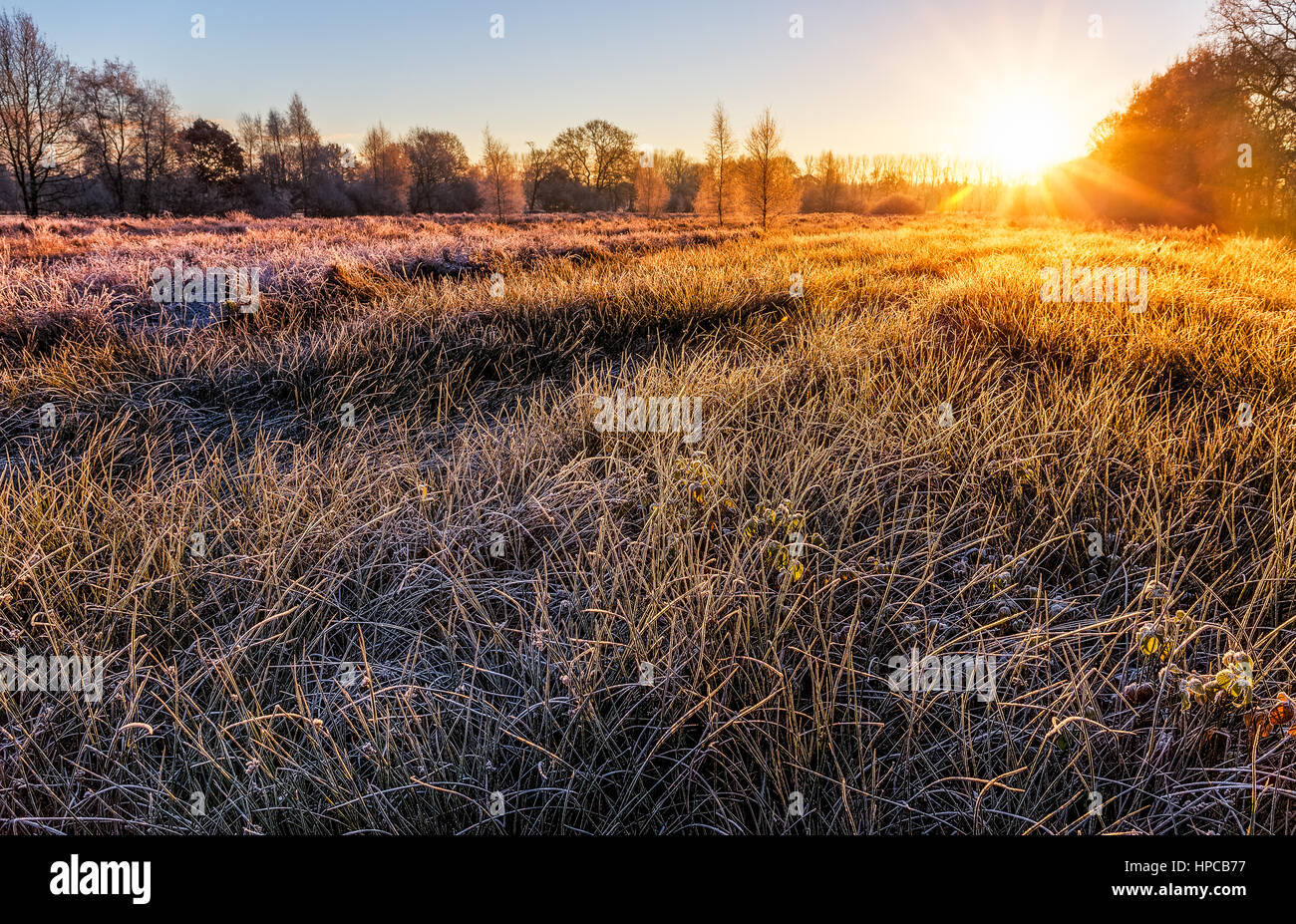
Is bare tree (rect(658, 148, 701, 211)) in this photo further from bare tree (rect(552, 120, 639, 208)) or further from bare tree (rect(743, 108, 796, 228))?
bare tree (rect(743, 108, 796, 228))

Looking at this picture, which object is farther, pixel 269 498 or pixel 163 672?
pixel 269 498

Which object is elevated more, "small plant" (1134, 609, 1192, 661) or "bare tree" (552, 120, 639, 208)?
"bare tree" (552, 120, 639, 208)

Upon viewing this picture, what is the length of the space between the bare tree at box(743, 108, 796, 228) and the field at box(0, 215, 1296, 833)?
90.6 ft

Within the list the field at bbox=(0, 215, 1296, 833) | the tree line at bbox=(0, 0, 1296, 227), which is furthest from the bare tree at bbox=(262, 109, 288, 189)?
the field at bbox=(0, 215, 1296, 833)

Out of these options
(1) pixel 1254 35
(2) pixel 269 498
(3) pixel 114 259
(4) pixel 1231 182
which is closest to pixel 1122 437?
(2) pixel 269 498

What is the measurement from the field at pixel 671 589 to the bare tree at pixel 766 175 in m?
27.6

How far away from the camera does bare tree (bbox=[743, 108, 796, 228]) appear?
1147 inches

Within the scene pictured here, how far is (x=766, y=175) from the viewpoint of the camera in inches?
1171

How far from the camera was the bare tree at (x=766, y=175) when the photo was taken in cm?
2912

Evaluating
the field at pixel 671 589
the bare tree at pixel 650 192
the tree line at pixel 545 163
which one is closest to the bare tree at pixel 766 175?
the tree line at pixel 545 163

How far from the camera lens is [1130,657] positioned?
1839 mm

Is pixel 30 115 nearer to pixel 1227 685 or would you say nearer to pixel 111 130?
pixel 111 130
